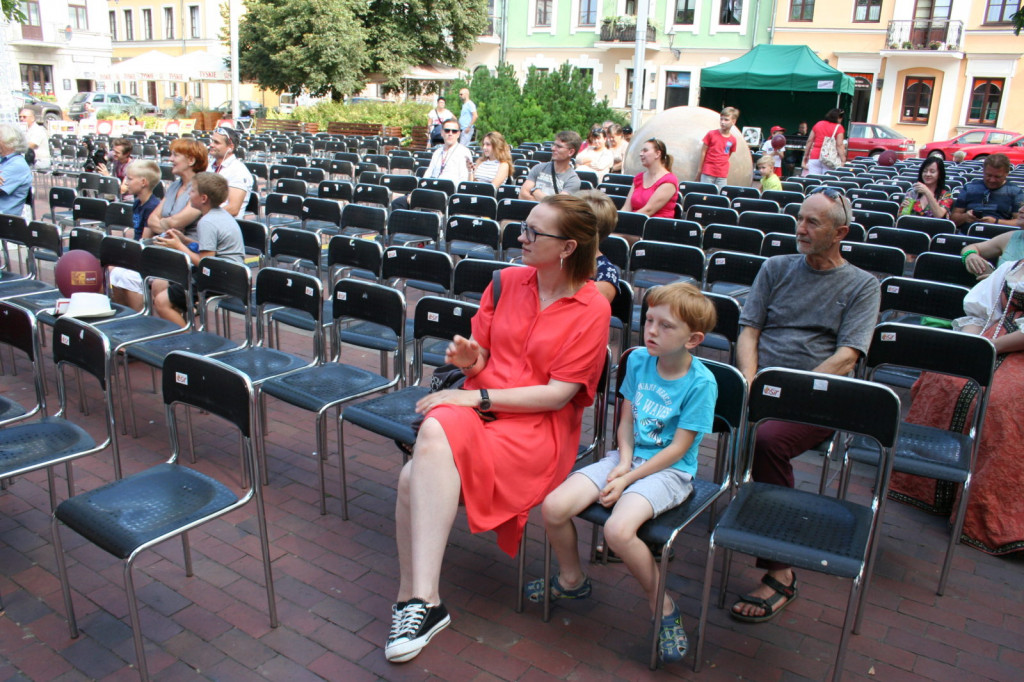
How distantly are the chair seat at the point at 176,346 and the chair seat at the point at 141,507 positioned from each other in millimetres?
1397

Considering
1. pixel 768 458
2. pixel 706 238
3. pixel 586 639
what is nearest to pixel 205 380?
pixel 586 639

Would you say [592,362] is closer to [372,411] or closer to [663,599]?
[663,599]

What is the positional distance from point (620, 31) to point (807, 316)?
35.6 m

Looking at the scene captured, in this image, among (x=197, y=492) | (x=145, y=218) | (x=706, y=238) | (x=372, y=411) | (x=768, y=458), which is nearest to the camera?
(x=197, y=492)

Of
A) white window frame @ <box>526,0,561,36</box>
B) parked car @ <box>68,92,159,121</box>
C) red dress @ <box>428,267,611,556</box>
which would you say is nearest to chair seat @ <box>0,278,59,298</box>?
red dress @ <box>428,267,611,556</box>

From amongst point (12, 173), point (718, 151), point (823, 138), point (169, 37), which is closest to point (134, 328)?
point (12, 173)

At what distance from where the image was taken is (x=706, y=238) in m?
6.62

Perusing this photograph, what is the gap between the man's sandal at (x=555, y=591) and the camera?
3.08 m

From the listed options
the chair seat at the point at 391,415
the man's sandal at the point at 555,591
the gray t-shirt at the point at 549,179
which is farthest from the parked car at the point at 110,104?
the man's sandal at the point at 555,591

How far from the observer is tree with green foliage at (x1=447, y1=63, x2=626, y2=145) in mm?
19125

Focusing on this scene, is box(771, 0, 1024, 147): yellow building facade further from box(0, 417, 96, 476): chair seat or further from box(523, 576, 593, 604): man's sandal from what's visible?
box(0, 417, 96, 476): chair seat

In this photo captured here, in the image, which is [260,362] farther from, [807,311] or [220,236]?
[807,311]

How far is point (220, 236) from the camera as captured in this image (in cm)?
538

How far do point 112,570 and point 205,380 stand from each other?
0.98m
